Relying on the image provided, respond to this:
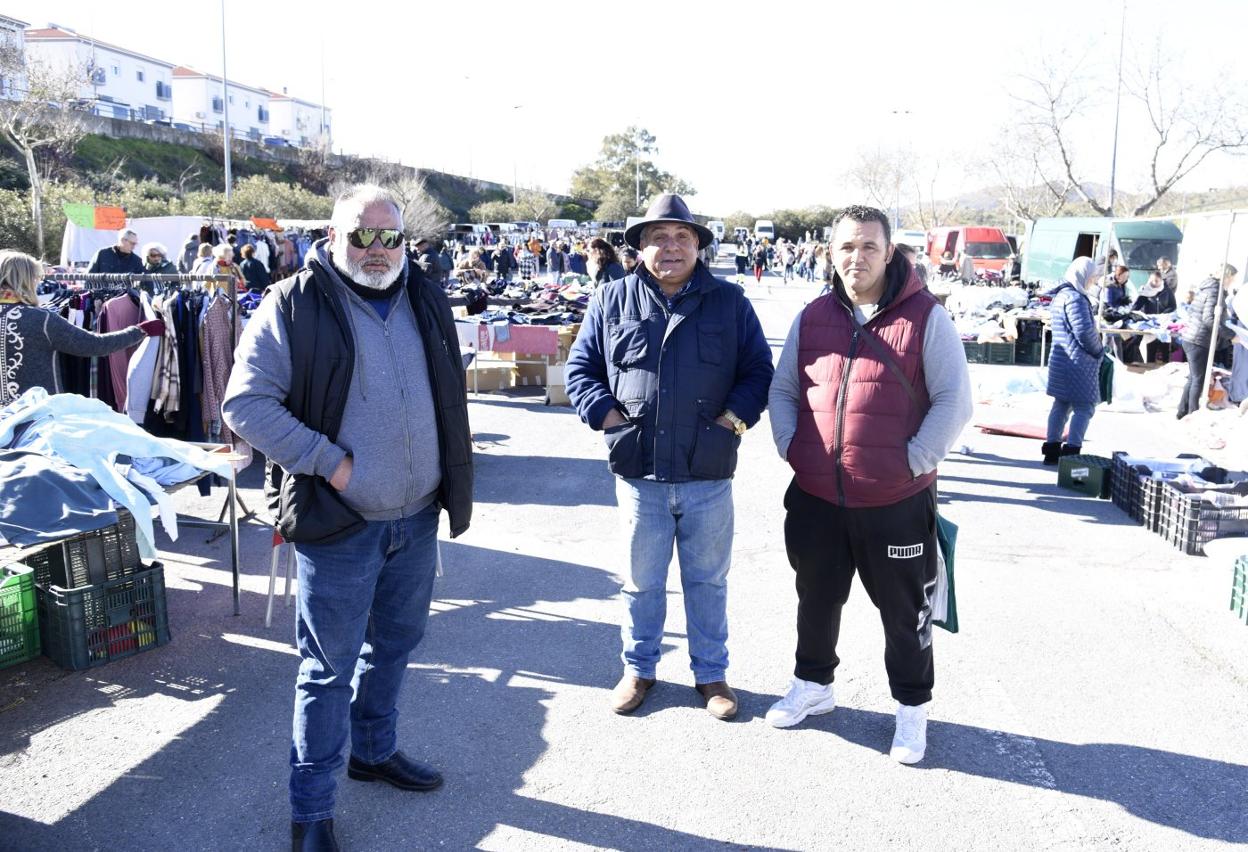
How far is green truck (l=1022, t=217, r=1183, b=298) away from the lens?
22672 millimetres

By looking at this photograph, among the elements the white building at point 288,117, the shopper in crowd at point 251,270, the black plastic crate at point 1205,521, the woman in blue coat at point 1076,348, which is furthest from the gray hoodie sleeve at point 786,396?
the white building at point 288,117

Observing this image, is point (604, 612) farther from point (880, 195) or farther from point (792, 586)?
point (880, 195)

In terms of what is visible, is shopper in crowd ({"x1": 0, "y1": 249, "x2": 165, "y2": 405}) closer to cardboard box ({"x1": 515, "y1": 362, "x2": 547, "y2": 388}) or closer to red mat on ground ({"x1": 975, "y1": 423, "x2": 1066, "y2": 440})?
cardboard box ({"x1": 515, "y1": 362, "x2": 547, "y2": 388})

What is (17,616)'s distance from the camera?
4324mm

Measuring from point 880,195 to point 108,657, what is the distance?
80712 millimetres

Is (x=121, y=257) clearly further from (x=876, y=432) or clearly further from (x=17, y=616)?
(x=876, y=432)

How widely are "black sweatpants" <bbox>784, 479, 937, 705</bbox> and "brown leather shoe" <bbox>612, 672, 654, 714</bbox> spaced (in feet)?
2.50

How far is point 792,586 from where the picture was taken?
5.48 meters

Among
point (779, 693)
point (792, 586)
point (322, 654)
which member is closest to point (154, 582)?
point (322, 654)

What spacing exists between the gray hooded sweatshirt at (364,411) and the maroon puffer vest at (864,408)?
4.62ft

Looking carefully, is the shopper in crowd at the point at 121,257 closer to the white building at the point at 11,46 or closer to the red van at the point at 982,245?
the red van at the point at 982,245

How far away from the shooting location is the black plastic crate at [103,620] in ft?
14.0

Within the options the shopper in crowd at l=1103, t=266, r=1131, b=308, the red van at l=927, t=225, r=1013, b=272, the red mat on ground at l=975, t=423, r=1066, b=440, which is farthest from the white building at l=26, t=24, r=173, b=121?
the red mat on ground at l=975, t=423, r=1066, b=440

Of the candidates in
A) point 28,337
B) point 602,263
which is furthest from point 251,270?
point 28,337
